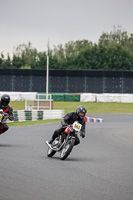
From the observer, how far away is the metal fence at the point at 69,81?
216ft

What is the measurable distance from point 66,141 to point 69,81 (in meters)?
55.1

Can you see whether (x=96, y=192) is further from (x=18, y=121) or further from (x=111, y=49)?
(x=111, y=49)

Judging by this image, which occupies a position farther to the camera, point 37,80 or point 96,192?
point 37,80

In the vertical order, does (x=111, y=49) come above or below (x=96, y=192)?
above

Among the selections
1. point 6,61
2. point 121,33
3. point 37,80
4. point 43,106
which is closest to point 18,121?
point 43,106

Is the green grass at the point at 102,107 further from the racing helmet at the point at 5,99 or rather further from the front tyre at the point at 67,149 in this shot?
the front tyre at the point at 67,149

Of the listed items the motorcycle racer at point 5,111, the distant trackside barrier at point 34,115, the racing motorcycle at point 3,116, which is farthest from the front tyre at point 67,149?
the distant trackside barrier at point 34,115

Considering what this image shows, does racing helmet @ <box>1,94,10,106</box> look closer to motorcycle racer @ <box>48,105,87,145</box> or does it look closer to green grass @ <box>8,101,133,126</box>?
motorcycle racer @ <box>48,105,87,145</box>

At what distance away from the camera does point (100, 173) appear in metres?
9.52

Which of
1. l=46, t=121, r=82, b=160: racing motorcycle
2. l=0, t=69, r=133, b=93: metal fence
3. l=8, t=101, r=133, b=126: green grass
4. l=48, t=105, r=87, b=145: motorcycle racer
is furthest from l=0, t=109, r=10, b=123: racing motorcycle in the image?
l=0, t=69, r=133, b=93: metal fence

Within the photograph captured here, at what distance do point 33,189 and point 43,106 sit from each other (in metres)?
33.1

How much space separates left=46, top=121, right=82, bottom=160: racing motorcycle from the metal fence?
5347 cm

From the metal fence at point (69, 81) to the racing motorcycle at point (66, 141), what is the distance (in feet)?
175

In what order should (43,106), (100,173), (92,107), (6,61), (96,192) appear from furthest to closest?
(6,61) < (92,107) < (43,106) < (100,173) < (96,192)
